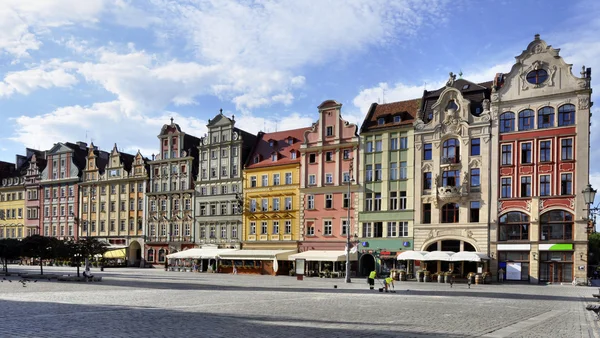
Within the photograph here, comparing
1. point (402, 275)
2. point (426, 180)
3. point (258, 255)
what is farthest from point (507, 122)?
point (258, 255)

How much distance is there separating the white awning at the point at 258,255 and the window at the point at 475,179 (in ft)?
70.9

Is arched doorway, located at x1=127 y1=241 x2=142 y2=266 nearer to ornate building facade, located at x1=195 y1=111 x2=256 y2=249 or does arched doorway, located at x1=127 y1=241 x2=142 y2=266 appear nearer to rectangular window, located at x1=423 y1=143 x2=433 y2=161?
ornate building facade, located at x1=195 y1=111 x2=256 y2=249

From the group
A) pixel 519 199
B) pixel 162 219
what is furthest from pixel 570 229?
pixel 162 219

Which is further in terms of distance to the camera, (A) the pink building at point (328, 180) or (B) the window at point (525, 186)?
(A) the pink building at point (328, 180)

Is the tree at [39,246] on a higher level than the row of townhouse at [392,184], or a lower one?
lower

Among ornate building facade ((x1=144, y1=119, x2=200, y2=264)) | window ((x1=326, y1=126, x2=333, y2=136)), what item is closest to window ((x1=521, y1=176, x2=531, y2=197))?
window ((x1=326, y1=126, x2=333, y2=136))

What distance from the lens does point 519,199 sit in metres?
51.9

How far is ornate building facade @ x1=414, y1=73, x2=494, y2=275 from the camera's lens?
176 ft

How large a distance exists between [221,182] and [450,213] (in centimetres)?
3026

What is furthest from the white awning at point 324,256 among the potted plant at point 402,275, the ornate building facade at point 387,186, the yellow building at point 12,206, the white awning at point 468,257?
the yellow building at point 12,206

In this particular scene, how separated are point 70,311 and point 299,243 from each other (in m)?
46.2

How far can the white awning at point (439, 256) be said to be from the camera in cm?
5078

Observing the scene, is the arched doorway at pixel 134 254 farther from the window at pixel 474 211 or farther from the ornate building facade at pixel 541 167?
the ornate building facade at pixel 541 167

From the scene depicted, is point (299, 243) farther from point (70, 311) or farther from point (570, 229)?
point (70, 311)
